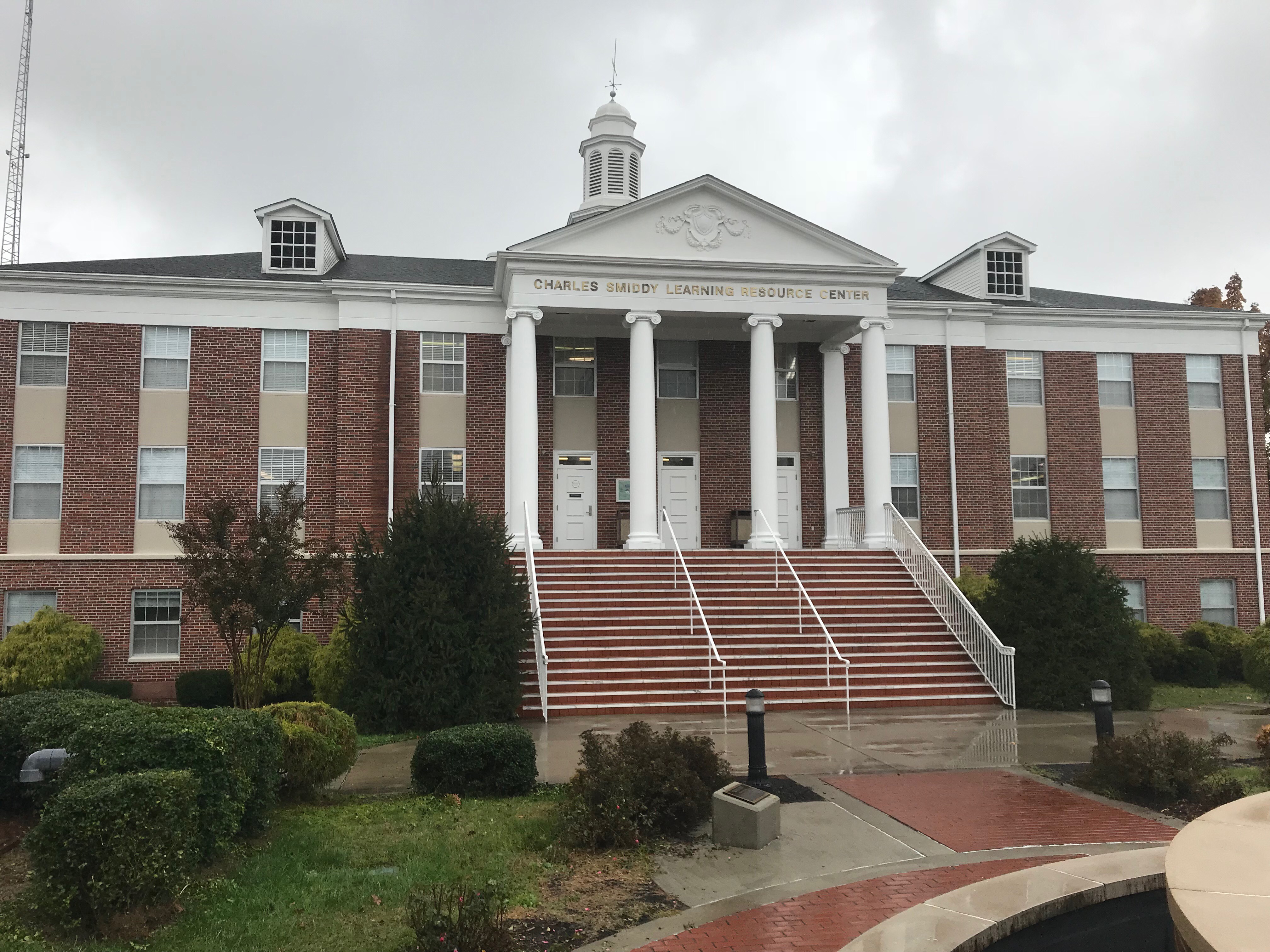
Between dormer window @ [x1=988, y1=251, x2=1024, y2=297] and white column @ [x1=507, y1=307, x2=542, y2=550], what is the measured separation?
535 inches

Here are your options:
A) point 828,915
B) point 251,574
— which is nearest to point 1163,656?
point 828,915

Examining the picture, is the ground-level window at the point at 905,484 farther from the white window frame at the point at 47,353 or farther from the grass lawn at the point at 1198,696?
the white window frame at the point at 47,353

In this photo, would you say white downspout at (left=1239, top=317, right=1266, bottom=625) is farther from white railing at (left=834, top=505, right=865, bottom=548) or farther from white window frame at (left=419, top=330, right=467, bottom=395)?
white window frame at (left=419, top=330, right=467, bottom=395)

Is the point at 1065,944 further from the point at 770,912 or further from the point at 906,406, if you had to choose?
the point at 906,406

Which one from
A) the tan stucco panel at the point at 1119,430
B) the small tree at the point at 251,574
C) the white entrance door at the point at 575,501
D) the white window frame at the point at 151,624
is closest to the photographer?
the small tree at the point at 251,574

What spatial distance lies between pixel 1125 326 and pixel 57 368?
86.9ft

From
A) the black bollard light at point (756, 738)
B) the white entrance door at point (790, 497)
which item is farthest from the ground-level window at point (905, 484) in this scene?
the black bollard light at point (756, 738)

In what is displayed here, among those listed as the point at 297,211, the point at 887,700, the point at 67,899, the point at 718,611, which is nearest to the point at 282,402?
the point at 297,211

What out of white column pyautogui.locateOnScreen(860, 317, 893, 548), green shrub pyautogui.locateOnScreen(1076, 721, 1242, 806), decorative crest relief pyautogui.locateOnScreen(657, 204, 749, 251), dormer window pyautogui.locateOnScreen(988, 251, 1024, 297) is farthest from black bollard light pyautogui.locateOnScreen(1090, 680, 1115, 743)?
dormer window pyautogui.locateOnScreen(988, 251, 1024, 297)

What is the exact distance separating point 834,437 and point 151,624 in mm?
16340

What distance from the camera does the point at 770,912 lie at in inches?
248

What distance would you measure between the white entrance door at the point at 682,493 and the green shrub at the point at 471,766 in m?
14.5

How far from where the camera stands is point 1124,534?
84.7ft

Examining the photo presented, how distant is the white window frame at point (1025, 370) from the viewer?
25953 millimetres
